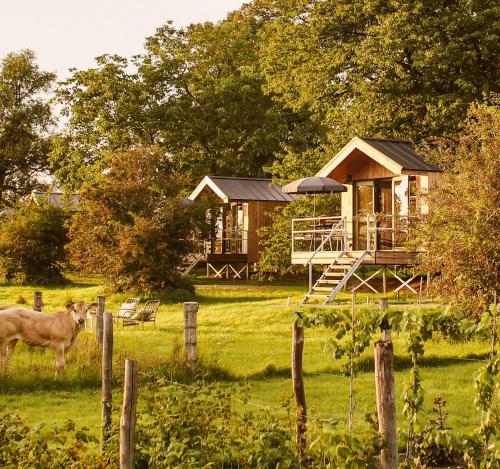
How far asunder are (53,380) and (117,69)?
3517 cm

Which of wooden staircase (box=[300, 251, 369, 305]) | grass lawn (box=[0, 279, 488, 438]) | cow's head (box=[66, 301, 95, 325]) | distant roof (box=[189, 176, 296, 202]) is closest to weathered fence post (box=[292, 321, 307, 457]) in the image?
grass lawn (box=[0, 279, 488, 438])

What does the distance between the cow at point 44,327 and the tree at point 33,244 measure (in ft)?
74.9

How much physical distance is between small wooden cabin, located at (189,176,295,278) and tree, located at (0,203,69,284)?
22.0ft

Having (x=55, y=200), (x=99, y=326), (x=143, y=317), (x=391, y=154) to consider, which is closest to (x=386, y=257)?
(x=391, y=154)

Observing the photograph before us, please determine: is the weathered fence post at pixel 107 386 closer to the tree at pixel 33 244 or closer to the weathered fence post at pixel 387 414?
the weathered fence post at pixel 387 414

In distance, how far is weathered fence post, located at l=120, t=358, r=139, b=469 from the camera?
22.6 feet

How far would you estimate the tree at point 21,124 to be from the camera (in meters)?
66.9

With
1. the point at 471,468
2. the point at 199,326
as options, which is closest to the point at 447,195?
the point at 199,326

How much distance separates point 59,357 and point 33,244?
2353 cm

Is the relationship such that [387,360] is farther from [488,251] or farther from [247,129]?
[247,129]

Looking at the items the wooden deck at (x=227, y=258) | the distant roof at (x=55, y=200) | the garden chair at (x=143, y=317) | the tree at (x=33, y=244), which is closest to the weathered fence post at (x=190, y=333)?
the garden chair at (x=143, y=317)

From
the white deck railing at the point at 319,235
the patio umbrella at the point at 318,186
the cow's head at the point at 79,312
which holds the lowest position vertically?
the cow's head at the point at 79,312

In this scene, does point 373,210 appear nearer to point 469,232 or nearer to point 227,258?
point 227,258

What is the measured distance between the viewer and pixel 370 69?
33.9 m
